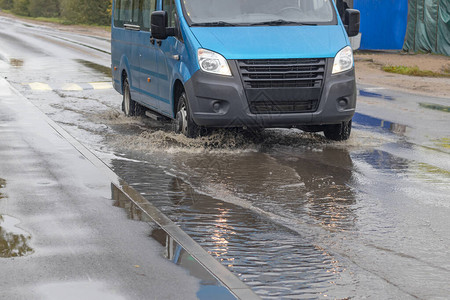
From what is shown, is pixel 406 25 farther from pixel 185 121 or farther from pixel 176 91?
pixel 185 121

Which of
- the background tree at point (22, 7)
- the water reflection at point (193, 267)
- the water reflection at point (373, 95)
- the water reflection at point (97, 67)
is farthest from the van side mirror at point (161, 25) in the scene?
the background tree at point (22, 7)

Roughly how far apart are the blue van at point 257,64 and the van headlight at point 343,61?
0.04 ft

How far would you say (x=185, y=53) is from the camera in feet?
36.1

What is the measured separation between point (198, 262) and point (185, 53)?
17.9ft

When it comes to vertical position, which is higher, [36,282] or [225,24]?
[225,24]

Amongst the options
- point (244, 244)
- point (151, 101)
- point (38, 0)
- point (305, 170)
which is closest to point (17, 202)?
point (244, 244)

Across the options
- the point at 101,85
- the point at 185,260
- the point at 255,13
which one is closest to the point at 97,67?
the point at 101,85

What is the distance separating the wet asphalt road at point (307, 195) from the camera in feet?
18.7

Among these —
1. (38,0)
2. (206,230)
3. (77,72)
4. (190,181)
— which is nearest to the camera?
(206,230)

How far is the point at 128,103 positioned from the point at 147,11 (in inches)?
87.7

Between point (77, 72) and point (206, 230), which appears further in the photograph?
point (77, 72)

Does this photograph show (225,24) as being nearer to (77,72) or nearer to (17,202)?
(17,202)

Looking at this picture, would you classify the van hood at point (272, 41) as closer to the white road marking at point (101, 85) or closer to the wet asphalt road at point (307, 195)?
the wet asphalt road at point (307, 195)

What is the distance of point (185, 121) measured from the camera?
443 inches
